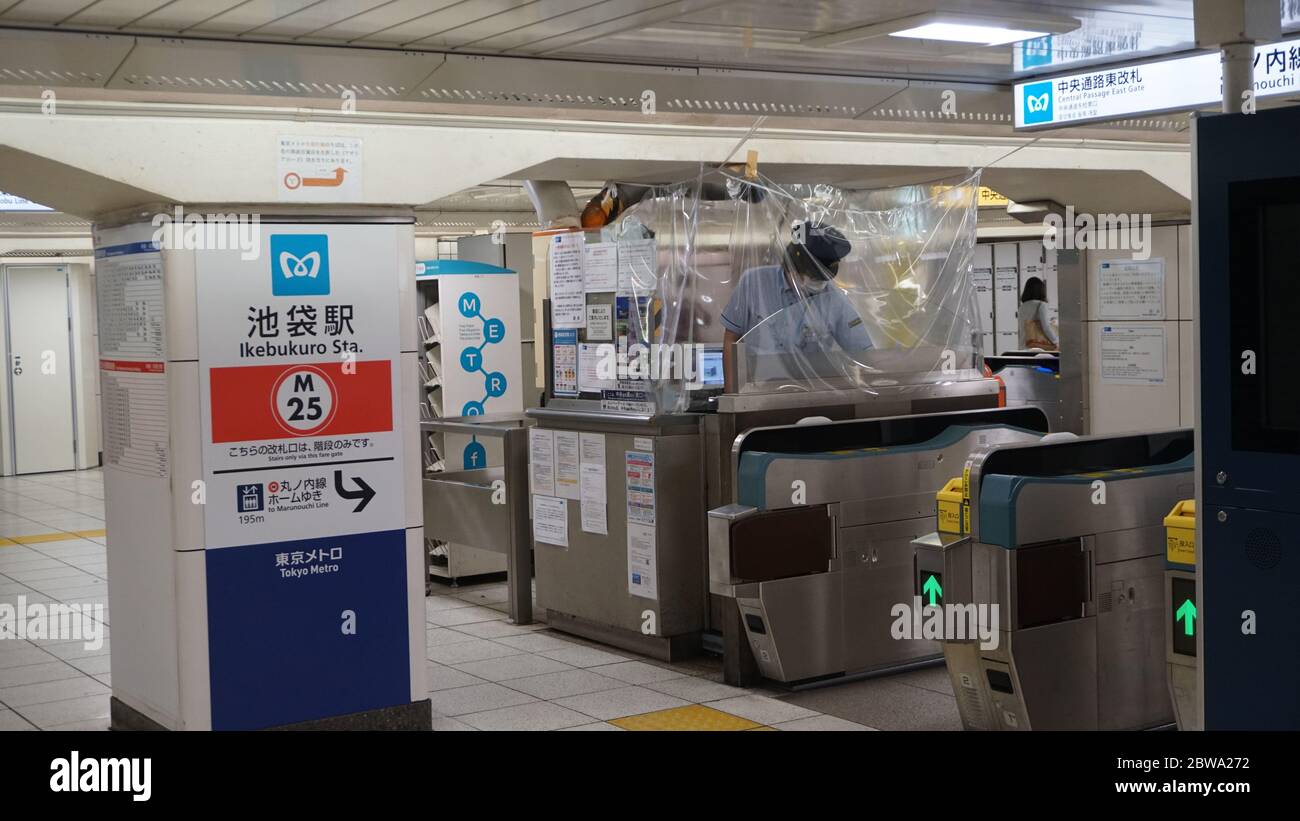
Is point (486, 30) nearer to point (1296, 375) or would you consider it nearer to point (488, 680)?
point (1296, 375)

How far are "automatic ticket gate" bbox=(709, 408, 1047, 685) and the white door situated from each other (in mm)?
12409

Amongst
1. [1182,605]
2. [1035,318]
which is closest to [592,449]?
[1182,605]

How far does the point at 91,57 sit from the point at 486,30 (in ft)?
3.71

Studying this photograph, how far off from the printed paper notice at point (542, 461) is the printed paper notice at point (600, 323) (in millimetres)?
600

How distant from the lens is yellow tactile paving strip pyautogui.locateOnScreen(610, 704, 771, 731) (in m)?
5.23

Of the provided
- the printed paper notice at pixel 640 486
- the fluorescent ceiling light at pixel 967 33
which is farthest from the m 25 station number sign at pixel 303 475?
the fluorescent ceiling light at pixel 967 33

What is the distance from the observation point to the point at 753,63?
15.5 feet

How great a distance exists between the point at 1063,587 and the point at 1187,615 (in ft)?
2.07

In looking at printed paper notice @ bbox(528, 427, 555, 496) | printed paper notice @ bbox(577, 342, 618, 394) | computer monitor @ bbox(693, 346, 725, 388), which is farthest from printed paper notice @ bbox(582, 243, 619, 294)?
printed paper notice @ bbox(528, 427, 555, 496)

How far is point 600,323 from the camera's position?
6664 millimetres

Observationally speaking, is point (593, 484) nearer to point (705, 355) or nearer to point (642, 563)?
point (642, 563)

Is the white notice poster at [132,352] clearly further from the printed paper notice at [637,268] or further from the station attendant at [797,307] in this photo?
the station attendant at [797,307]

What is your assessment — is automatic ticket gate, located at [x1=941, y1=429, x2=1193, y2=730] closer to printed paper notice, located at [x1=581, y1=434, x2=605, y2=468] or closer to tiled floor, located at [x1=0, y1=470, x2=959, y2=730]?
tiled floor, located at [x1=0, y1=470, x2=959, y2=730]

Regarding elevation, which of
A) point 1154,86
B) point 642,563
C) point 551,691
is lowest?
point 551,691
